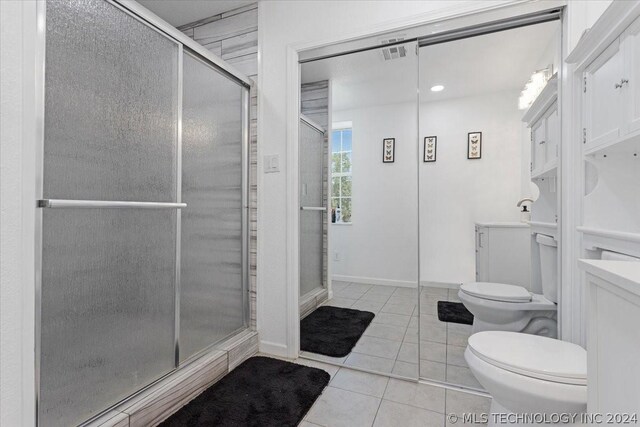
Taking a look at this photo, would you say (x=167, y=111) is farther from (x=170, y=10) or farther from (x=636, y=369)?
(x=636, y=369)

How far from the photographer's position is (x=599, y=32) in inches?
44.0

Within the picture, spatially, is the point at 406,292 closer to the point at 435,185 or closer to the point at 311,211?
the point at 435,185

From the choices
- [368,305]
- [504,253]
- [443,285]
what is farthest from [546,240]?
[368,305]

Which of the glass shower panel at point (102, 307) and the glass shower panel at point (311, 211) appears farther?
the glass shower panel at point (311, 211)

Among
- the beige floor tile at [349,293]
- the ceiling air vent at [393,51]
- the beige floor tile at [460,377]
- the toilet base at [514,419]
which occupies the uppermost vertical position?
the ceiling air vent at [393,51]

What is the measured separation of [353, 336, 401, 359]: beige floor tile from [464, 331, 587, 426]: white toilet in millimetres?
709

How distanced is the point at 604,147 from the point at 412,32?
3.75 feet

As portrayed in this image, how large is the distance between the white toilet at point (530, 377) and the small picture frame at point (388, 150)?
115cm

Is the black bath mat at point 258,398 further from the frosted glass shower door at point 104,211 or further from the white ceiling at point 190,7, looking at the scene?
the white ceiling at point 190,7

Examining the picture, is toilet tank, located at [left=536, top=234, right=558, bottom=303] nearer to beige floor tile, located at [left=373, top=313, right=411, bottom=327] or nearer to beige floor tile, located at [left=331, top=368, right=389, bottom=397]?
beige floor tile, located at [left=373, top=313, right=411, bottom=327]

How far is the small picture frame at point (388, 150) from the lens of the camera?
197 centimetres

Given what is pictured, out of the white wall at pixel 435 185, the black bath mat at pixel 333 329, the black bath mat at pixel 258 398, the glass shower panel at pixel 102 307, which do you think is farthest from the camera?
the black bath mat at pixel 333 329

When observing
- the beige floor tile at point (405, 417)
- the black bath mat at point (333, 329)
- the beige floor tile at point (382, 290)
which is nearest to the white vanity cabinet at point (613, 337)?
the beige floor tile at point (405, 417)

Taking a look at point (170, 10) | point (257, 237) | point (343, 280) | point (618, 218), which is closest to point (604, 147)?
point (618, 218)
